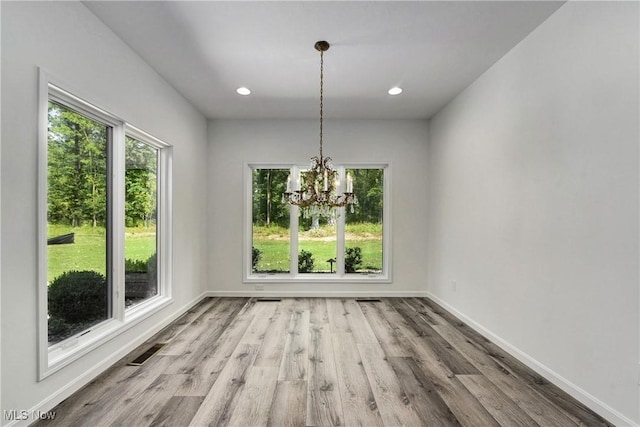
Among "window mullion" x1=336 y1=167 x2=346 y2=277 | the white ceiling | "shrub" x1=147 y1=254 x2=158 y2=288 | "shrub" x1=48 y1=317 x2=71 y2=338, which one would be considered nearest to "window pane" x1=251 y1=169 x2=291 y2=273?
"window mullion" x1=336 y1=167 x2=346 y2=277

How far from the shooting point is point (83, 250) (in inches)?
97.3

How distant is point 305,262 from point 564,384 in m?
3.50

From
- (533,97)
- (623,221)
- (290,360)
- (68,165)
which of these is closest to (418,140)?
(533,97)

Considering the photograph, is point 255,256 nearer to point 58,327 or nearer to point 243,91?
point 243,91

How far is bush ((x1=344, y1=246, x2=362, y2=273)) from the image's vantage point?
5.04 metres

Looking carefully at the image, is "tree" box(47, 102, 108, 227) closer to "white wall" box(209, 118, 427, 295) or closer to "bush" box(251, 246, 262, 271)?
"white wall" box(209, 118, 427, 295)

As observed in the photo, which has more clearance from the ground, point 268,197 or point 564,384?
point 268,197

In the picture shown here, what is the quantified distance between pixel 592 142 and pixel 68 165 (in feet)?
12.4

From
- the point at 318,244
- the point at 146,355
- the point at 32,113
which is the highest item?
the point at 32,113

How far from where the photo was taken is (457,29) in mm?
2543

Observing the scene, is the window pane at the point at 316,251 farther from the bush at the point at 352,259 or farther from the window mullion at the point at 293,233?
the bush at the point at 352,259

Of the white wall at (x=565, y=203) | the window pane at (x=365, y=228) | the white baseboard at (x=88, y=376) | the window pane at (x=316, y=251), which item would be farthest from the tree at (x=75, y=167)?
the white wall at (x=565, y=203)

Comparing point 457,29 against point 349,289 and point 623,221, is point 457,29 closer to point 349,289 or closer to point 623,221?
point 623,221

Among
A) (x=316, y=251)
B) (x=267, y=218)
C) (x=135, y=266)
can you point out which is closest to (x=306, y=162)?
(x=267, y=218)
